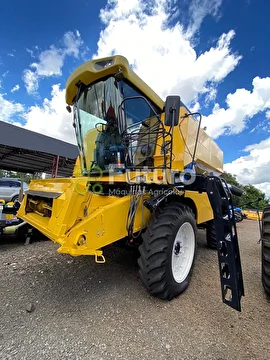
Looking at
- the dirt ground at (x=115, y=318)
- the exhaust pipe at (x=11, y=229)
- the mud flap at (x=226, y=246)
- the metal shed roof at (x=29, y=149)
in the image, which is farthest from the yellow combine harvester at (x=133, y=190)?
the metal shed roof at (x=29, y=149)

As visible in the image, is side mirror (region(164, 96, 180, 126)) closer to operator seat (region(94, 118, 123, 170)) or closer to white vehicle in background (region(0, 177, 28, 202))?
operator seat (region(94, 118, 123, 170))

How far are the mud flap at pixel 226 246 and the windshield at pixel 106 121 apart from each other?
1322 mm

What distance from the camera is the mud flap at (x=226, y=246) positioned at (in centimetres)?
212

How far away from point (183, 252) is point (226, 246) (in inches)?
37.5

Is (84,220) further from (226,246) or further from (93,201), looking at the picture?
(226,246)

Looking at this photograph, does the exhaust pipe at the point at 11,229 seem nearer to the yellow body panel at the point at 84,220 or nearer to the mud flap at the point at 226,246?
the yellow body panel at the point at 84,220

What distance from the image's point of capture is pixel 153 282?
239 centimetres

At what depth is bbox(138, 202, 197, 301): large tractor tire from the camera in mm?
2395

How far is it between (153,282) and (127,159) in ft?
5.45

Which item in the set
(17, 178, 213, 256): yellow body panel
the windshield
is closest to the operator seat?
the windshield

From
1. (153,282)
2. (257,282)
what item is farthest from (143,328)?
(257,282)

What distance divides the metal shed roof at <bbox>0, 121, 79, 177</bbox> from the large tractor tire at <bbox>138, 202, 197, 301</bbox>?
33.2 feet

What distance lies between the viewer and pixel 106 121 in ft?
10.7

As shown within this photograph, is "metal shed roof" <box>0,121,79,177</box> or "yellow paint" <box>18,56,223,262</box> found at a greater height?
"metal shed roof" <box>0,121,79,177</box>
